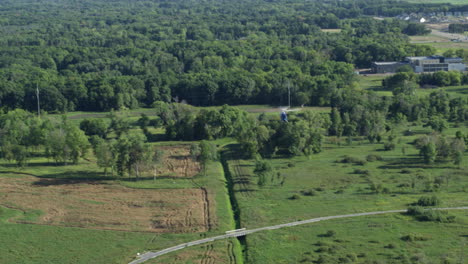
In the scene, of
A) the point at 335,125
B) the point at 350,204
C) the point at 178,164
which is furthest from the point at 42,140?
the point at 350,204

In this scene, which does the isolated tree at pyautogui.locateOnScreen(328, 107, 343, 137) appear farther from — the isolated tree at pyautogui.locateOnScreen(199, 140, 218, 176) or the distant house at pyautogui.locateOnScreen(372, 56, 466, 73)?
the distant house at pyautogui.locateOnScreen(372, 56, 466, 73)

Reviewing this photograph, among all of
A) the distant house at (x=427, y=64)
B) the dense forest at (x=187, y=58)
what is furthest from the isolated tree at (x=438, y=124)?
the distant house at (x=427, y=64)

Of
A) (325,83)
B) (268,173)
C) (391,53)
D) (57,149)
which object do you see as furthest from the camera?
(391,53)

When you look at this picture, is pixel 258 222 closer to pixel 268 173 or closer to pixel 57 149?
pixel 268 173

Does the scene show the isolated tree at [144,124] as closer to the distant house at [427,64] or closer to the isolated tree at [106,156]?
the isolated tree at [106,156]

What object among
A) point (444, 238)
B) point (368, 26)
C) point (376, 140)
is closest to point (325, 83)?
point (376, 140)

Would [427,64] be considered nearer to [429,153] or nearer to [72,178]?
[429,153]

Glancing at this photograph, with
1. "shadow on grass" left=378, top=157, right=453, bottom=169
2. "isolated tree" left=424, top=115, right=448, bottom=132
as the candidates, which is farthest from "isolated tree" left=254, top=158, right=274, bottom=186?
"isolated tree" left=424, top=115, right=448, bottom=132

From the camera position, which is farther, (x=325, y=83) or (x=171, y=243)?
(x=325, y=83)
